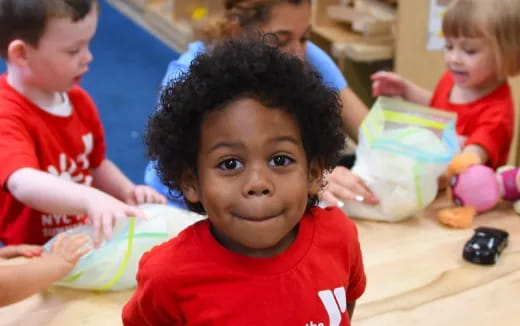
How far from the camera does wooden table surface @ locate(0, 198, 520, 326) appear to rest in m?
0.87

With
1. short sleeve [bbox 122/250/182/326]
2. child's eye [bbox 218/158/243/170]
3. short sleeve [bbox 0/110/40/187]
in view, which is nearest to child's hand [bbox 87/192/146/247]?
short sleeve [bbox 0/110/40/187]

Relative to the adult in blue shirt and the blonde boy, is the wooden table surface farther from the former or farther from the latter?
the blonde boy

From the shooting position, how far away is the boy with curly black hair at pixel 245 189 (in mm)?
615

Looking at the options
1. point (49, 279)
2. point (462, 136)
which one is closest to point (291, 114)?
point (49, 279)

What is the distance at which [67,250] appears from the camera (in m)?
0.92

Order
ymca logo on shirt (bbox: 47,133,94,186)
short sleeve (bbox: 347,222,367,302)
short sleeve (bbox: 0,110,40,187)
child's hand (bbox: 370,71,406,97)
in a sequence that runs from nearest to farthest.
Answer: short sleeve (bbox: 347,222,367,302)
short sleeve (bbox: 0,110,40,187)
ymca logo on shirt (bbox: 47,133,94,186)
child's hand (bbox: 370,71,406,97)

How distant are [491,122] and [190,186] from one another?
2.84 feet

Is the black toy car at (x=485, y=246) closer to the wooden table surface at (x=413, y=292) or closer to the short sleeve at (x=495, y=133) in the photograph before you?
the wooden table surface at (x=413, y=292)

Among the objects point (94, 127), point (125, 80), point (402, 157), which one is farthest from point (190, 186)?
point (125, 80)

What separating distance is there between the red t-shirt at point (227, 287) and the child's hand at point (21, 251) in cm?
31

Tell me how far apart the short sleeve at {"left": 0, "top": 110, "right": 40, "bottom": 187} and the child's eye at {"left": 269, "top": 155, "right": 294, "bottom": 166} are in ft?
1.77

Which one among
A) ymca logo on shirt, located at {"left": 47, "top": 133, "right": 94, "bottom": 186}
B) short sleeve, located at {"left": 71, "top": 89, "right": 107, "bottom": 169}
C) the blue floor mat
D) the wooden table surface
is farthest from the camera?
the blue floor mat

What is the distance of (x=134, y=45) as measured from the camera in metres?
3.90

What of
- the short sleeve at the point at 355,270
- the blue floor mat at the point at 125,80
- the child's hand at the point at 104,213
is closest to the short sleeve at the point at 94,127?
the child's hand at the point at 104,213
